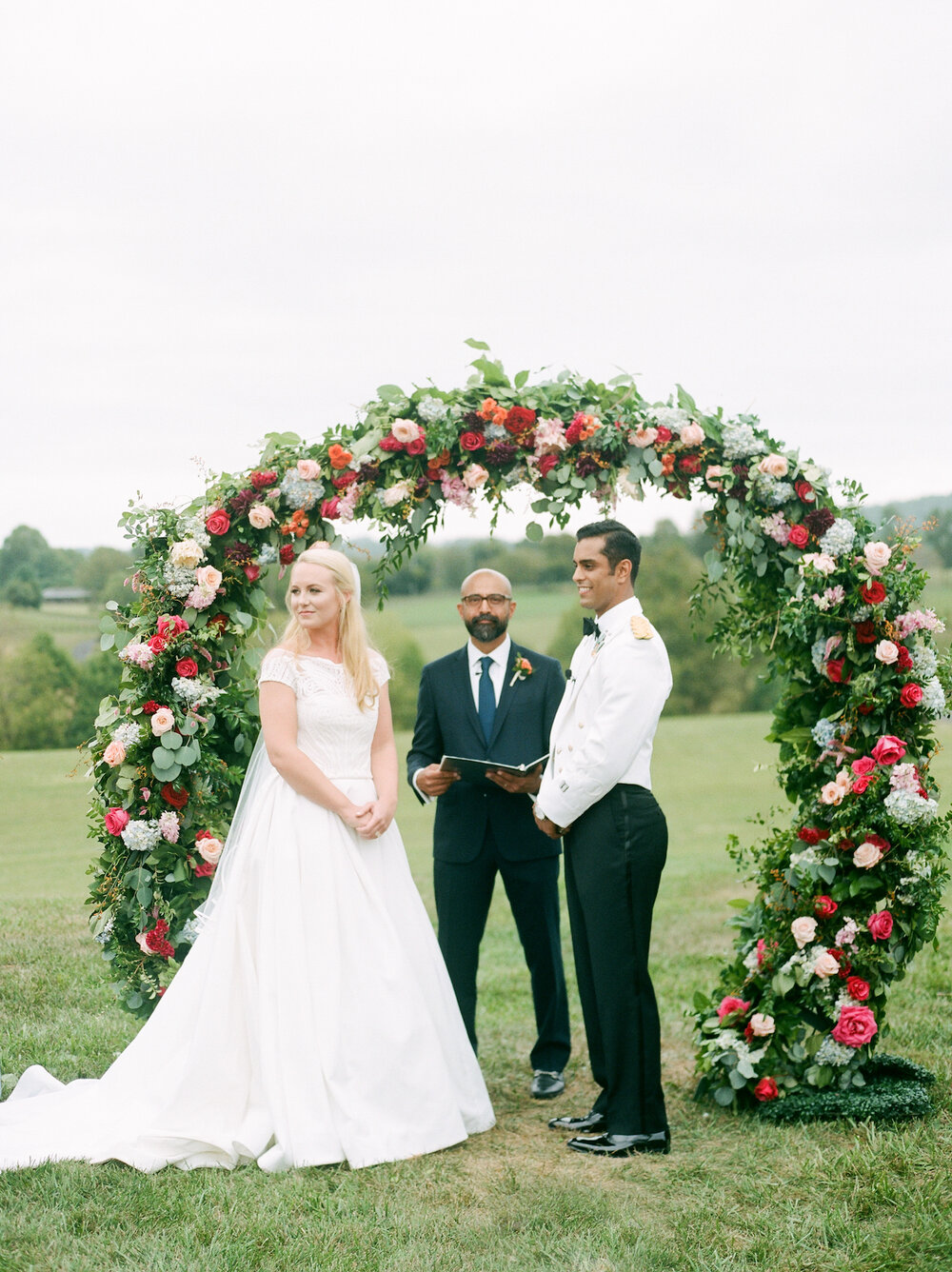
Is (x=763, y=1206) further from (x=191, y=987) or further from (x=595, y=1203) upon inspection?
(x=191, y=987)

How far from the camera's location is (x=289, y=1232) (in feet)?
13.1

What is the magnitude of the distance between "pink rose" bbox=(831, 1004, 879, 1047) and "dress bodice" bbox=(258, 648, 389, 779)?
2.47m

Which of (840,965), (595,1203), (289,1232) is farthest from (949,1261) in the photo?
(289,1232)

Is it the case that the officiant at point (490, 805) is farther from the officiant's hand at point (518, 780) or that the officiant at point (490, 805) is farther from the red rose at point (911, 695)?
the red rose at point (911, 695)

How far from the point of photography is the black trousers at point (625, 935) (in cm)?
486

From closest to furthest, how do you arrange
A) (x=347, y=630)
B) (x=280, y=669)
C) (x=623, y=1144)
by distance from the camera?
(x=623, y=1144) < (x=280, y=669) < (x=347, y=630)

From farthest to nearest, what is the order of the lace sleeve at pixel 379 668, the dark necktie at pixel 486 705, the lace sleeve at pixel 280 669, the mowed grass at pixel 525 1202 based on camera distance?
the dark necktie at pixel 486 705 → the lace sleeve at pixel 379 668 → the lace sleeve at pixel 280 669 → the mowed grass at pixel 525 1202

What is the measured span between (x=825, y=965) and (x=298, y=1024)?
2448 mm

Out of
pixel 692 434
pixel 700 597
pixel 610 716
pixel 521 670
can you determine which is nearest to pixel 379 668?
pixel 521 670

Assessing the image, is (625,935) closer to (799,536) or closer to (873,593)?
(873,593)

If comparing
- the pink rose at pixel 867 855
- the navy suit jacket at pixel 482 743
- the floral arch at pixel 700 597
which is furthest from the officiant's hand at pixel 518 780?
the pink rose at pixel 867 855

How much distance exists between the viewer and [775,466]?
5.68 metres

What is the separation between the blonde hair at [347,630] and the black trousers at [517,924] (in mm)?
1164

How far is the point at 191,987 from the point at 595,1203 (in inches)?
73.7
